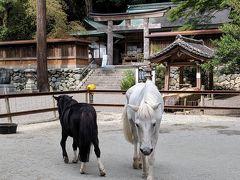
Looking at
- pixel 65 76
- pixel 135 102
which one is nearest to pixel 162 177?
pixel 135 102

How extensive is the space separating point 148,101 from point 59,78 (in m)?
24.4

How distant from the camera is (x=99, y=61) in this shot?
1535 inches

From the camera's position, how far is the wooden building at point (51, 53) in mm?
29141

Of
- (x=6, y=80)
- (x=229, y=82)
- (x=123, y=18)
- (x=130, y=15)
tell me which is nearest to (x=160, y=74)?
(x=229, y=82)

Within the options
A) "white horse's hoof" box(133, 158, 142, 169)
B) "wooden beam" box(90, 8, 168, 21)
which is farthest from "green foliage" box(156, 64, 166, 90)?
"white horse's hoof" box(133, 158, 142, 169)

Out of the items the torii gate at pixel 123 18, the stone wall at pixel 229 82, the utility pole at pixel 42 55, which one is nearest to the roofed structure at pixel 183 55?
the stone wall at pixel 229 82

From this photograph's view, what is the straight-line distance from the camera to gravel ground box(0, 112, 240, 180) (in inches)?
259

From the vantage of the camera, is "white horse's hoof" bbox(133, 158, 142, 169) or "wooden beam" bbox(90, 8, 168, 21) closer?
"white horse's hoof" bbox(133, 158, 142, 169)

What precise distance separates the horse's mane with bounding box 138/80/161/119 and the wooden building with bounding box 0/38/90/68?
899 inches

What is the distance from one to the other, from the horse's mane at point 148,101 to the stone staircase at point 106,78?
20.3m

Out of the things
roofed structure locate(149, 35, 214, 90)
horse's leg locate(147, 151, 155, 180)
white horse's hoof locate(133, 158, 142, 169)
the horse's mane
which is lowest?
white horse's hoof locate(133, 158, 142, 169)

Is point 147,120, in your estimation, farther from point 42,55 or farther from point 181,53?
point 42,55

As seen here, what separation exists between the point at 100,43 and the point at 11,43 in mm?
11960

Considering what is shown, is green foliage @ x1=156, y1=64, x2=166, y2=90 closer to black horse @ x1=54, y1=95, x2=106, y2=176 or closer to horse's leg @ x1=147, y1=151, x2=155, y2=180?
black horse @ x1=54, y1=95, x2=106, y2=176
